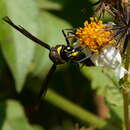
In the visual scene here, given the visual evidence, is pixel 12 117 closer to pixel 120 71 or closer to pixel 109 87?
pixel 109 87

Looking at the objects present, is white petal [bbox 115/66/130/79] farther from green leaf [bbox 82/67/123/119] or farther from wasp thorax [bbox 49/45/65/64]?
green leaf [bbox 82/67/123/119]

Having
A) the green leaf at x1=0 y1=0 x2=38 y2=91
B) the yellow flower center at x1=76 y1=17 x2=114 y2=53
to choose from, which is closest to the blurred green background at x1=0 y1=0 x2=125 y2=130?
the green leaf at x1=0 y1=0 x2=38 y2=91

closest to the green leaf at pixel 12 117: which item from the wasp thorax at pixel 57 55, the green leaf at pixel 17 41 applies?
the green leaf at pixel 17 41

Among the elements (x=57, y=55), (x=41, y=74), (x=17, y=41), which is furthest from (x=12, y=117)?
(x=57, y=55)

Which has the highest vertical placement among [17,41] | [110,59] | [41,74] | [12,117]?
[110,59]

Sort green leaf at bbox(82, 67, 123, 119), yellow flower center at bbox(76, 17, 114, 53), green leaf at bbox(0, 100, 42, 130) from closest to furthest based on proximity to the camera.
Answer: yellow flower center at bbox(76, 17, 114, 53)
green leaf at bbox(82, 67, 123, 119)
green leaf at bbox(0, 100, 42, 130)

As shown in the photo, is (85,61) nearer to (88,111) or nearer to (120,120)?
(120,120)
